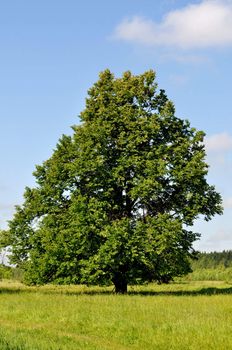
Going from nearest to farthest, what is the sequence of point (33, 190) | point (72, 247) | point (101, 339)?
point (101, 339) → point (72, 247) → point (33, 190)

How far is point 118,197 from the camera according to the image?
34.8m

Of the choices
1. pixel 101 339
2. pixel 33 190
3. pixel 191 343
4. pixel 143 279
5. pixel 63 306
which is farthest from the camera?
pixel 33 190

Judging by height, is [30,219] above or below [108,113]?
below

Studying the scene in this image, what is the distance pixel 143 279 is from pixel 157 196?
590cm

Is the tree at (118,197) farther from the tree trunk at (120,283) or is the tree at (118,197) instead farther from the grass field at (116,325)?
the grass field at (116,325)

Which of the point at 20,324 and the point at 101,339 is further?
the point at 20,324

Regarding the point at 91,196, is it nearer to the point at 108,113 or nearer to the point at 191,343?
the point at 108,113

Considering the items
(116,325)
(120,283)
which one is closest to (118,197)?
(120,283)

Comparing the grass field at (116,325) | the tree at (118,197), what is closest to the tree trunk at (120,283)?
the tree at (118,197)

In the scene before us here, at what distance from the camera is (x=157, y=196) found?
110 feet

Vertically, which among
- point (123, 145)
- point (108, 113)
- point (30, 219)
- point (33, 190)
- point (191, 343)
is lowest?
point (191, 343)

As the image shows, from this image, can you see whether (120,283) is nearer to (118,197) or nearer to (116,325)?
(118,197)

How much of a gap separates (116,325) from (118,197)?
1723 cm

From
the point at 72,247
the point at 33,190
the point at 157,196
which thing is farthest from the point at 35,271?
the point at 157,196
